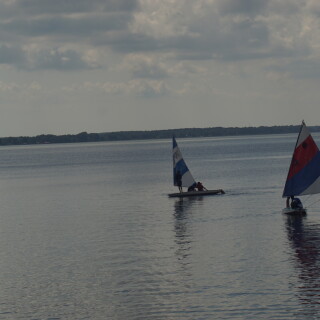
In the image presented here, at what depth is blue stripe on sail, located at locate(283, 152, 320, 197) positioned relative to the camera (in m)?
56.9

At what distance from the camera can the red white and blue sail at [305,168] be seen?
187 feet

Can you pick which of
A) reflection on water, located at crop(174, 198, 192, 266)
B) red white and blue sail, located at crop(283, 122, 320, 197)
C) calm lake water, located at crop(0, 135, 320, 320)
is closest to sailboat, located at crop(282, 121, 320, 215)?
red white and blue sail, located at crop(283, 122, 320, 197)

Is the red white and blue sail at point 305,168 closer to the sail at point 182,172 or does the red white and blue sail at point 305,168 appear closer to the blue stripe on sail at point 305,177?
the blue stripe on sail at point 305,177

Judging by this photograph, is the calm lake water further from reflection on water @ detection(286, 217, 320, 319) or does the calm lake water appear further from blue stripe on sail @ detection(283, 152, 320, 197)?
blue stripe on sail @ detection(283, 152, 320, 197)

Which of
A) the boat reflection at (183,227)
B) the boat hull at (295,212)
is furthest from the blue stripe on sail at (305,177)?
the boat reflection at (183,227)

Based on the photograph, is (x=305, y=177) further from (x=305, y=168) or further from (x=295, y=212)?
(x=295, y=212)

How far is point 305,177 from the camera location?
187ft

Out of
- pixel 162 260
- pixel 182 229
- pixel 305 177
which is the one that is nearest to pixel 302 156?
pixel 305 177

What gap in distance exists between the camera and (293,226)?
170ft

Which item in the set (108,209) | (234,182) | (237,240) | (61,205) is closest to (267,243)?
(237,240)

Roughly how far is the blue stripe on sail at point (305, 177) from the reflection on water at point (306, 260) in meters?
2.45

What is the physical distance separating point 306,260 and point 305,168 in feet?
59.7

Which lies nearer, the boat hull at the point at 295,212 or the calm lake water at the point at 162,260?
the calm lake water at the point at 162,260

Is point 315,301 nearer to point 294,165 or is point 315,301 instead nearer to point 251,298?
point 251,298
